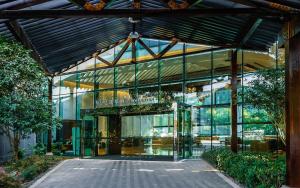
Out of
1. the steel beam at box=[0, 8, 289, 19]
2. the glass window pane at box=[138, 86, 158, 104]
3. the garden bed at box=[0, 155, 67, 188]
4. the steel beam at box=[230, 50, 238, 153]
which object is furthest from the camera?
the glass window pane at box=[138, 86, 158, 104]

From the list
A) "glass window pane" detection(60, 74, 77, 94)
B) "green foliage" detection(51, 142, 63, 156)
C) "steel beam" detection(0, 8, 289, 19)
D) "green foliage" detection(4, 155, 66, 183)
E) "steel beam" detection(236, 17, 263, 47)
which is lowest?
"green foliage" detection(51, 142, 63, 156)

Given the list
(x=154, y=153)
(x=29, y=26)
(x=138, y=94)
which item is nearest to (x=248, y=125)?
(x=154, y=153)

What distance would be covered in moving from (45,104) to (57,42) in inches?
136

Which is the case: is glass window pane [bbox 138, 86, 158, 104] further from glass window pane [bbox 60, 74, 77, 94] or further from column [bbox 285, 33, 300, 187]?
column [bbox 285, 33, 300, 187]

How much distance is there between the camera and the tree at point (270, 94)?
37.5 ft

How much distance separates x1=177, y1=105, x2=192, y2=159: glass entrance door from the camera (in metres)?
17.7

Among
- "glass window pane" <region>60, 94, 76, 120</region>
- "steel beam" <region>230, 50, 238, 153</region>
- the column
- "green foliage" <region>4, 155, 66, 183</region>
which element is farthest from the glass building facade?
the column

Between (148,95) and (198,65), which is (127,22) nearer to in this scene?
(198,65)

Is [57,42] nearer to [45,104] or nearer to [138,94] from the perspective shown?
[45,104]

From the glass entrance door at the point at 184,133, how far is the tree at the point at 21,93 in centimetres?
568

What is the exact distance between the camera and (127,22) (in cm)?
1620

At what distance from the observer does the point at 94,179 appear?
11.1m

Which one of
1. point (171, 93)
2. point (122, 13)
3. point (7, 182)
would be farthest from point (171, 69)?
point (7, 182)

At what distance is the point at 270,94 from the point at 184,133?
7339 mm
